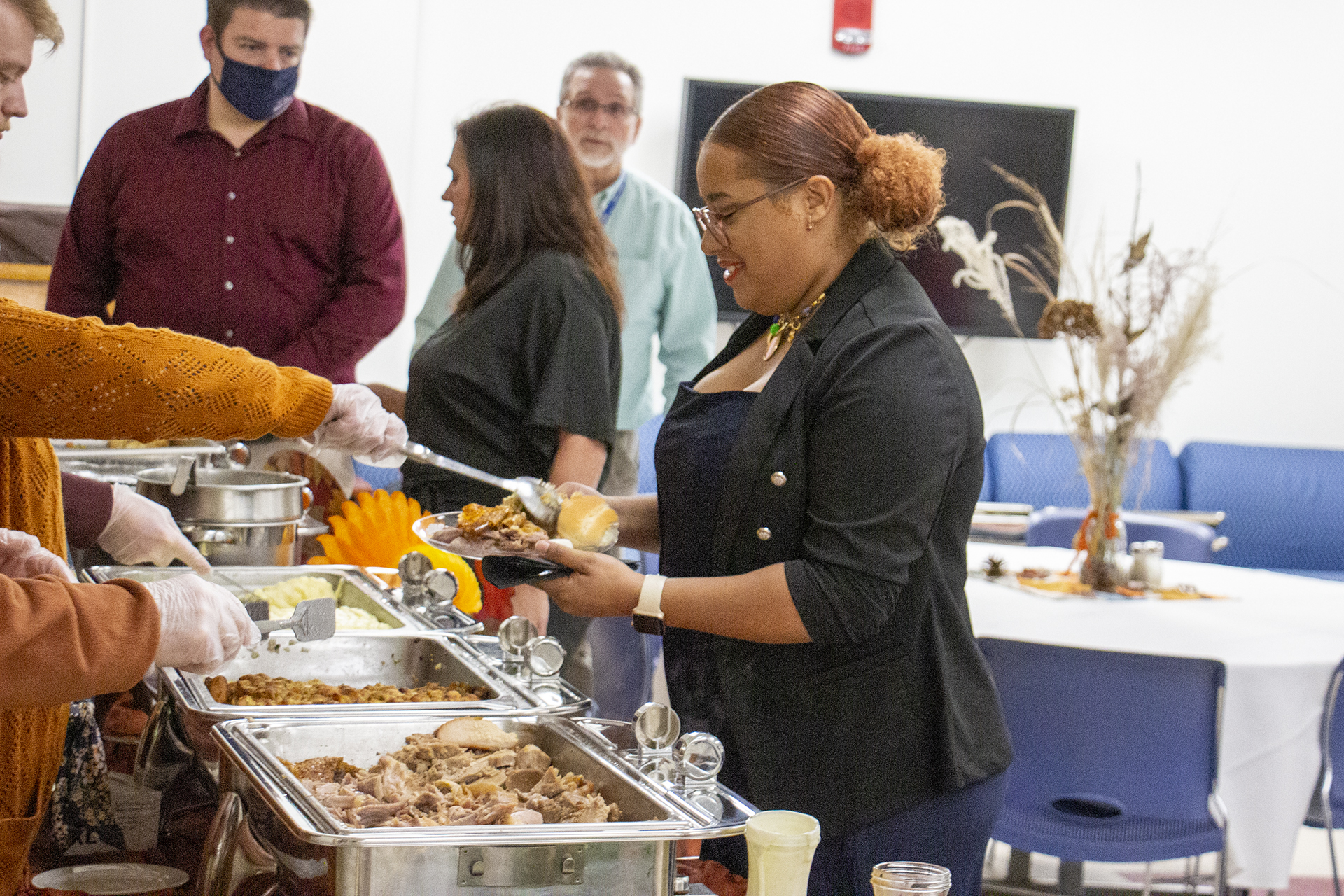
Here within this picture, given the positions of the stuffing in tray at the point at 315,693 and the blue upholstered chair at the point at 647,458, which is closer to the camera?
the stuffing in tray at the point at 315,693

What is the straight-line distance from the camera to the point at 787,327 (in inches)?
64.2

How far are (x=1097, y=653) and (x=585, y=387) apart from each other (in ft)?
3.37

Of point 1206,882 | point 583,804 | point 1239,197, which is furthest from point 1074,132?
point 583,804

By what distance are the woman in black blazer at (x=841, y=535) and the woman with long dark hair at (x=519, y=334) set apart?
30.0 inches

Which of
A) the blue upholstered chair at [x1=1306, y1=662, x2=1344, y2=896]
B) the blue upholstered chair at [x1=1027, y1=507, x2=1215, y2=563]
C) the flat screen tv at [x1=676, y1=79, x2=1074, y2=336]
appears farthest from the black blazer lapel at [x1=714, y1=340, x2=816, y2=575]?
the flat screen tv at [x1=676, y1=79, x2=1074, y2=336]

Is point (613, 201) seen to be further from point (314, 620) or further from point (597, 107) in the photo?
point (314, 620)

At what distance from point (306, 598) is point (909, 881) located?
1.14m

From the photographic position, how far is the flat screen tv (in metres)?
5.48

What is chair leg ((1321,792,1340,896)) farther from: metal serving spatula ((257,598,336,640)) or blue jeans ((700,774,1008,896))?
metal serving spatula ((257,598,336,640))

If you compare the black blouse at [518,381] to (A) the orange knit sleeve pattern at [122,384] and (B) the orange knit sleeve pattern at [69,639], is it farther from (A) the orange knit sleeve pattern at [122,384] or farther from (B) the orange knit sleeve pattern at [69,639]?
(B) the orange knit sleeve pattern at [69,639]

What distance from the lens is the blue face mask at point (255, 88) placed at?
3.09 m

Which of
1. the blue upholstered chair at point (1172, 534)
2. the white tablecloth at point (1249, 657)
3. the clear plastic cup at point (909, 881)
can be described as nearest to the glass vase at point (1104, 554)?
the white tablecloth at point (1249, 657)

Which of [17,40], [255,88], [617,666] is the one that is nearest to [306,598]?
[17,40]

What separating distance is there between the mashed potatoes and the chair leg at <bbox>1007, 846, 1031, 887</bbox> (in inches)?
77.9
